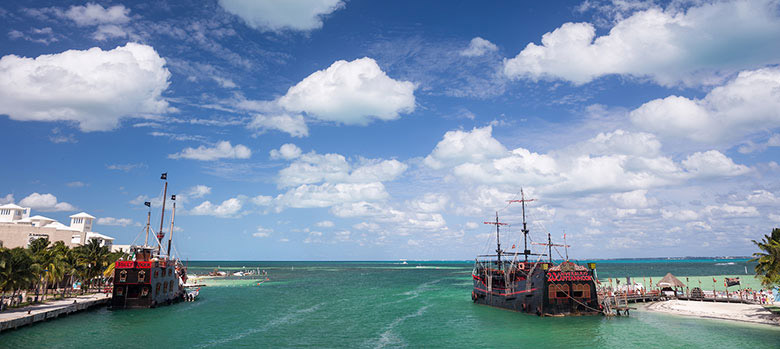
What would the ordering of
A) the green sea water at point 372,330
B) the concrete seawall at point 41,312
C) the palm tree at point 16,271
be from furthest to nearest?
the palm tree at point 16,271, the concrete seawall at point 41,312, the green sea water at point 372,330

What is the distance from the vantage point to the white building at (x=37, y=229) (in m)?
78.6

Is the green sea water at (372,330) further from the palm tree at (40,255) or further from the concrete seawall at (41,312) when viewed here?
the palm tree at (40,255)

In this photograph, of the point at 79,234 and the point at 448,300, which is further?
the point at 79,234

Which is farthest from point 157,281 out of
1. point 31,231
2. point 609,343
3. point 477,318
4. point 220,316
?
point 609,343

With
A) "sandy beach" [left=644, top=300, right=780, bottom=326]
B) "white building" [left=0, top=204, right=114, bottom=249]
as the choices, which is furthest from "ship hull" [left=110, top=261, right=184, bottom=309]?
"sandy beach" [left=644, top=300, right=780, bottom=326]

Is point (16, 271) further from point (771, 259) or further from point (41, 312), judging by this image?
point (771, 259)

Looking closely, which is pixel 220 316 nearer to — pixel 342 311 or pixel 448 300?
pixel 342 311

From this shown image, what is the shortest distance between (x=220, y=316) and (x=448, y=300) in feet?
138

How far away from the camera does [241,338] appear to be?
148ft

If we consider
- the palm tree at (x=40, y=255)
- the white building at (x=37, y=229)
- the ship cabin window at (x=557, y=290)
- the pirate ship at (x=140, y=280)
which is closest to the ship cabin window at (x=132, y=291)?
the pirate ship at (x=140, y=280)

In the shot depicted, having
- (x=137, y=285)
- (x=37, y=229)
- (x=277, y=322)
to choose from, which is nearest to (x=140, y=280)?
(x=137, y=285)

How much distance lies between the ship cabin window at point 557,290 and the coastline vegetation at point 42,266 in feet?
194

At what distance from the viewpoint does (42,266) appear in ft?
171

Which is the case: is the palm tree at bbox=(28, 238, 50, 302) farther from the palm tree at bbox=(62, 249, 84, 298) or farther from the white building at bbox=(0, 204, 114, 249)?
the white building at bbox=(0, 204, 114, 249)
